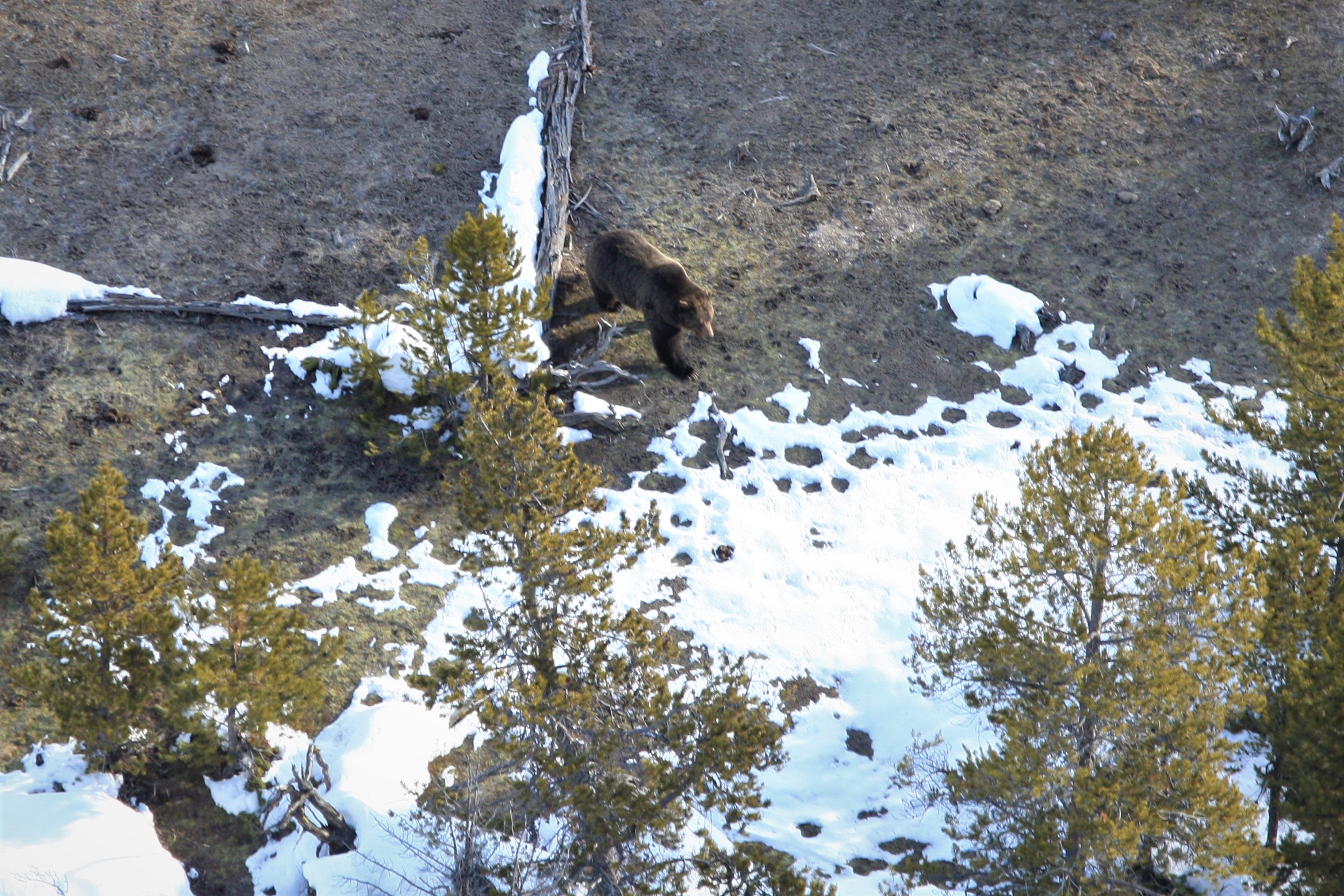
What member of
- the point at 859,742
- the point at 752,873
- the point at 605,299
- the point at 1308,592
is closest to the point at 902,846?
the point at 859,742

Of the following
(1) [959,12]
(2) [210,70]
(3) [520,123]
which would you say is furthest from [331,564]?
(1) [959,12]

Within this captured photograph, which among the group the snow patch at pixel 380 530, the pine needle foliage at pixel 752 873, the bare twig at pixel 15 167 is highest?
the bare twig at pixel 15 167

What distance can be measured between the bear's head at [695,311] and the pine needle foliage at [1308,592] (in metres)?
6.69

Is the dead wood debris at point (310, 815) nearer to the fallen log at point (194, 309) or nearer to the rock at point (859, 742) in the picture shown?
the rock at point (859, 742)

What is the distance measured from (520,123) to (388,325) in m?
6.06

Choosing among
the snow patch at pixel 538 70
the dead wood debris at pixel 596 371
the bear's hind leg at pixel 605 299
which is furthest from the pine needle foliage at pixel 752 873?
the snow patch at pixel 538 70

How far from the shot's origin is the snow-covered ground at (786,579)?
9.20 meters

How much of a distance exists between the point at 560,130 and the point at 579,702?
12730 mm

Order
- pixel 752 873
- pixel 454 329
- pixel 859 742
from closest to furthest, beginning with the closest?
pixel 752 873 → pixel 859 742 → pixel 454 329

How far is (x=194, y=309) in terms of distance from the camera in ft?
46.9

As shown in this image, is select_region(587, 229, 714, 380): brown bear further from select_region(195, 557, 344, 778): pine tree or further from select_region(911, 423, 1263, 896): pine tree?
select_region(195, 557, 344, 778): pine tree

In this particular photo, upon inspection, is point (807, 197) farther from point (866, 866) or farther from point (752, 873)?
point (752, 873)

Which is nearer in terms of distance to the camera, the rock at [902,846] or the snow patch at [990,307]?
the rock at [902,846]

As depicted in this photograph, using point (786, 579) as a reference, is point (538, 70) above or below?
above
